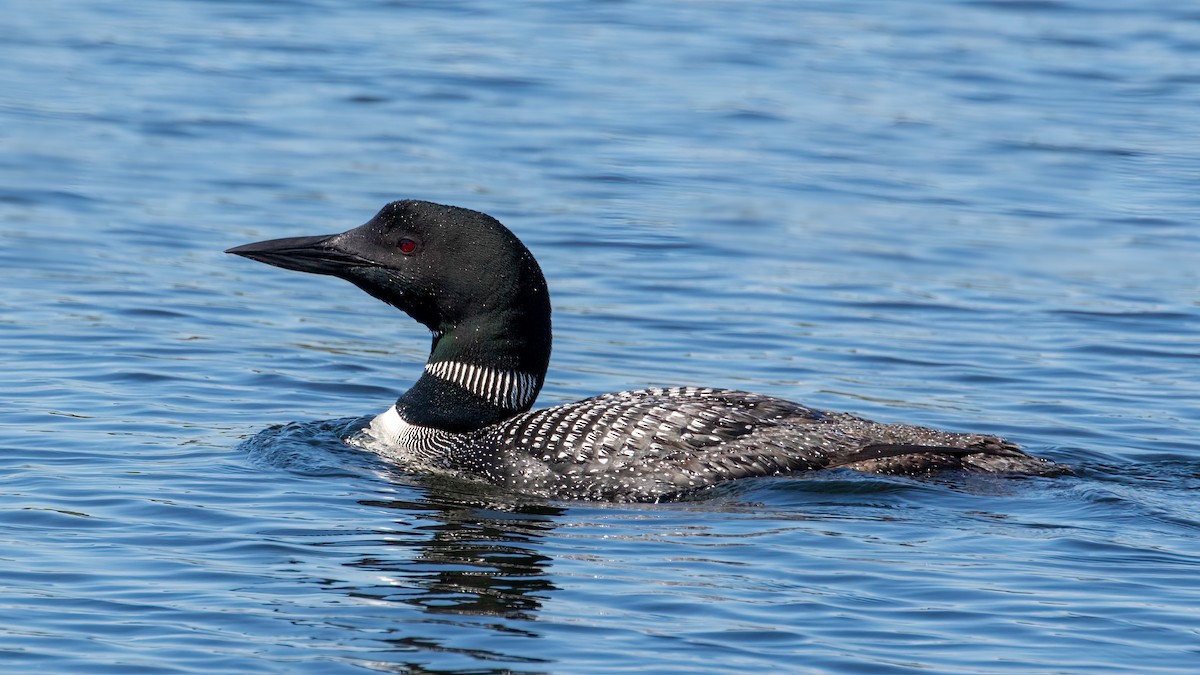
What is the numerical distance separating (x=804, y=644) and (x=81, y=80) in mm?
10907

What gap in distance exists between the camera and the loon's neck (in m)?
7.44

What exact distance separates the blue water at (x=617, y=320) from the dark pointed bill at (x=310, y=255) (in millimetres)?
633

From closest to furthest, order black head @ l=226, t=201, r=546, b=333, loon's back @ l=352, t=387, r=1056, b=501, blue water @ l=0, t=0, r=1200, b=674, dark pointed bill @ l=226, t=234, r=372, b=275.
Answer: blue water @ l=0, t=0, r=1200, b=674
loon's back @ l=352, t=387, r=1056, b=501
black head @ l=226, t=201, r=546, b=333
dark pointed bill @ l=226, t=234, r=372, b=275

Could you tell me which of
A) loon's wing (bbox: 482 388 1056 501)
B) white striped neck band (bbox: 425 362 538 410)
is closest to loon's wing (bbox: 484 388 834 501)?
loon's wing (bbox: 482 388 1056 501)

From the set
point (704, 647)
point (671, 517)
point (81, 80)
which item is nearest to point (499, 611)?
point (704, 647)

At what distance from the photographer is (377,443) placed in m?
7.52

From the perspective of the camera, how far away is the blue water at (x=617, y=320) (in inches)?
215

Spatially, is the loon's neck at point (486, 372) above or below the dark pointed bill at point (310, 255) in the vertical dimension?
below

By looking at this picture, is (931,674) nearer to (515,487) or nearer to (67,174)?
(515,487)

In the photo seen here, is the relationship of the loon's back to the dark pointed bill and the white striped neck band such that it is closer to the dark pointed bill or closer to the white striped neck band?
the white striped neck band

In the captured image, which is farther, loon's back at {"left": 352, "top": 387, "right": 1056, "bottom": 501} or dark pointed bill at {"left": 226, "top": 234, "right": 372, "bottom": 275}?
dark pointed bill at {"left": 226, "top": 234, "right": 372, "bottom": 275}

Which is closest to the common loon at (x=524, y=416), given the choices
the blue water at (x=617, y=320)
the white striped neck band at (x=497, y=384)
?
the white striped neck band at (x=497, y=384)

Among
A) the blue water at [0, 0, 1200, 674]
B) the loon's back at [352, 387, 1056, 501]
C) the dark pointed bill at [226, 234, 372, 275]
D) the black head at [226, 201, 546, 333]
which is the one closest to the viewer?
the blue water at [0, 0, 1200, 674]

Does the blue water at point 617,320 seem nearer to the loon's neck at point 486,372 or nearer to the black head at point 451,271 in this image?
the loon's neck at point 486,372
